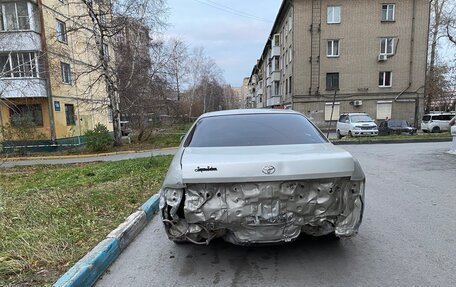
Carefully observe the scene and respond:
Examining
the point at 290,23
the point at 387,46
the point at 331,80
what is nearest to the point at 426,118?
the point at 387,46

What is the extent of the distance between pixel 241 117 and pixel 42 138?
18.7m

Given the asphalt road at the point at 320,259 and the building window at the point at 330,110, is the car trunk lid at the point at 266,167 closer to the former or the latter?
the asphalt road at the point at 320,259

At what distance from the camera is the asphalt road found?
2.93 m

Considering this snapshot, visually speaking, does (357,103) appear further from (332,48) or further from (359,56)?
(332,48)

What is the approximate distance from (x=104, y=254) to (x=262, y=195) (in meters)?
1.82

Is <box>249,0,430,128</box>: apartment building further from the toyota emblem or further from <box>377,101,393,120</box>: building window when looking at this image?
the toyota emblem

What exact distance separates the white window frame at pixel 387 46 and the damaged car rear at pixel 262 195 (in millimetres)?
28660

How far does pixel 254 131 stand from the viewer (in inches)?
149

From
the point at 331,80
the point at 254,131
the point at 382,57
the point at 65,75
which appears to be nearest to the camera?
the point at 254,131

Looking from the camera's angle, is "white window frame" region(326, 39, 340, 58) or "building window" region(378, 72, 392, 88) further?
"building window" region(378, 72, 392, 88)

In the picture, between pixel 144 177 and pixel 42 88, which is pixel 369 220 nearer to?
pixel 144 177

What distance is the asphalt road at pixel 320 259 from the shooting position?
115 inches

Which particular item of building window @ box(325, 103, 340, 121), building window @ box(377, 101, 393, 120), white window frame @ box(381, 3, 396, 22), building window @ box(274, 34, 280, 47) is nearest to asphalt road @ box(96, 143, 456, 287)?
building window @ box(325, 103, 340, 121)

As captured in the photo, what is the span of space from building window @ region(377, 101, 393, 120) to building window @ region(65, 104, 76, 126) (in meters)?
25.7
